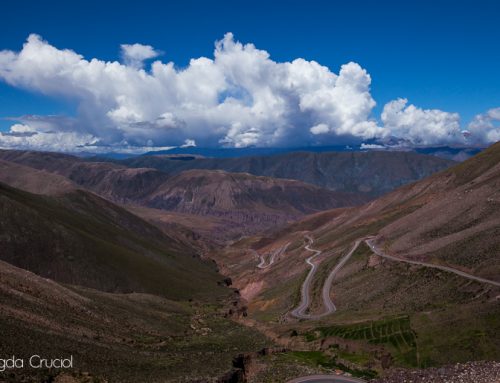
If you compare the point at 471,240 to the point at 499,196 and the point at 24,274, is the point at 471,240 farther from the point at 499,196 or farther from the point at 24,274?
the point at 24,274

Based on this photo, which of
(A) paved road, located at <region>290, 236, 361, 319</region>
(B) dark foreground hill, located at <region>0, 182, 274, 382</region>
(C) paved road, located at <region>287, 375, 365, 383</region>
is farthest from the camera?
(A) paved road, located at <region>290, 236, 361, 319</region>

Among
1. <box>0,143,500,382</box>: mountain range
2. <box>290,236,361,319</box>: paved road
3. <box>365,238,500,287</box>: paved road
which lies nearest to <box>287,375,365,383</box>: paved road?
<box>0,143,500,382</box>: mountain range

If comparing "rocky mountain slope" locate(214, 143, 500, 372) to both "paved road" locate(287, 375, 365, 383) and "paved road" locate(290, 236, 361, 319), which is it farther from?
"paved road" locate(287, 375, 365, 383)

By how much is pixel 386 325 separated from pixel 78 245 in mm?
108138

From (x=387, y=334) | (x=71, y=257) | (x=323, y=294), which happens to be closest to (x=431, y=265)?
(x=323, y=294)

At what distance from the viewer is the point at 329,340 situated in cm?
7750

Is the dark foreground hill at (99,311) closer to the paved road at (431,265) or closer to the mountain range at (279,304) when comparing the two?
the mountain range at (279,304)

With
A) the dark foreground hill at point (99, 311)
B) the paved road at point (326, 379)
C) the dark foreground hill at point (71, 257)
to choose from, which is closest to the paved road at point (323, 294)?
the dark foreground hill at point (99, 311)

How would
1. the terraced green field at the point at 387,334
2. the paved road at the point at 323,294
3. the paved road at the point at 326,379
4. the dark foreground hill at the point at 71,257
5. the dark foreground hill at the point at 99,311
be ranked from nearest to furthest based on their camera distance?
the dark foreground hill at the point at 99,311, the paved road at the point at 326,379, the terraced green field at the point at 387,334, the paved road at the point at 323,294, the dark foreground hill at the point at 71,257

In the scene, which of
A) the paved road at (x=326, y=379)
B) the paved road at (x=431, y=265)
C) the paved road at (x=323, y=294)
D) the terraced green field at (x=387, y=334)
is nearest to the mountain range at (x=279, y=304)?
the terraced green field at (x=387, y=334)

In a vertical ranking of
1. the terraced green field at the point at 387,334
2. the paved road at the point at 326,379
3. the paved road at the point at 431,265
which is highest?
the paved road at the point at 431,265

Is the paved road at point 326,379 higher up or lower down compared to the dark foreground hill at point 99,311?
lower down

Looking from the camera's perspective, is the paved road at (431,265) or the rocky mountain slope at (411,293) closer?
the rocky mountain slope at (411,293)

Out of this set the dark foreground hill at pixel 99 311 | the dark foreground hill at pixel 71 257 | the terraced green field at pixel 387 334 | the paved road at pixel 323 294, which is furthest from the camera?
the dark foreground hill at pixel 71 257
